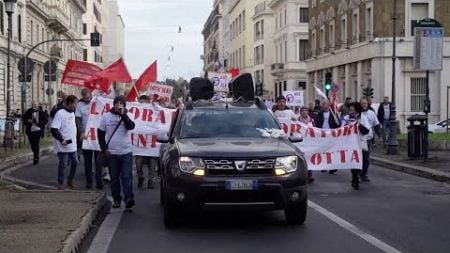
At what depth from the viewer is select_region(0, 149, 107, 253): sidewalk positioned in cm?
853

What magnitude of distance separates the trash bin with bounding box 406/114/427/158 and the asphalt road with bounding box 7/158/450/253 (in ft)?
21.1

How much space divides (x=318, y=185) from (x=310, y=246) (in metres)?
7.06

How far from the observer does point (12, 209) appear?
11234mm

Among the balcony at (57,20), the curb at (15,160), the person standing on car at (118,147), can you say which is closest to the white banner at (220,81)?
the curb at (15,160)

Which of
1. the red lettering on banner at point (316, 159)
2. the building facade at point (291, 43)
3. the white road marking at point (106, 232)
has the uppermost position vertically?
the building facade at point (291, 43)

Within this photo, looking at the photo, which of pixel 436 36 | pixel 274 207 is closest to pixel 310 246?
pixel 274 207

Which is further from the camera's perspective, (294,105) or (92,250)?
(294,105)

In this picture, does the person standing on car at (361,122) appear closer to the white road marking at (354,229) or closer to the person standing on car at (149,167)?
the white road marking at (354,229)

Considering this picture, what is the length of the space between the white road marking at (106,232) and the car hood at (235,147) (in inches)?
56.2

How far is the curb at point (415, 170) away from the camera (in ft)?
57.4

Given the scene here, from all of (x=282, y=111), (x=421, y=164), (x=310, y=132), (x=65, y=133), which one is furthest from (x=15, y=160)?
(x=421, y=164)

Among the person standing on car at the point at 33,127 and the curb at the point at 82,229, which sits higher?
the person standing on car at the point at 33,127

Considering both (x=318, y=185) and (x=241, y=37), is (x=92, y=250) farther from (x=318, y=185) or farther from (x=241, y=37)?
(x=241, y=37)

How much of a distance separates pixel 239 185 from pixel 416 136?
1270cm
